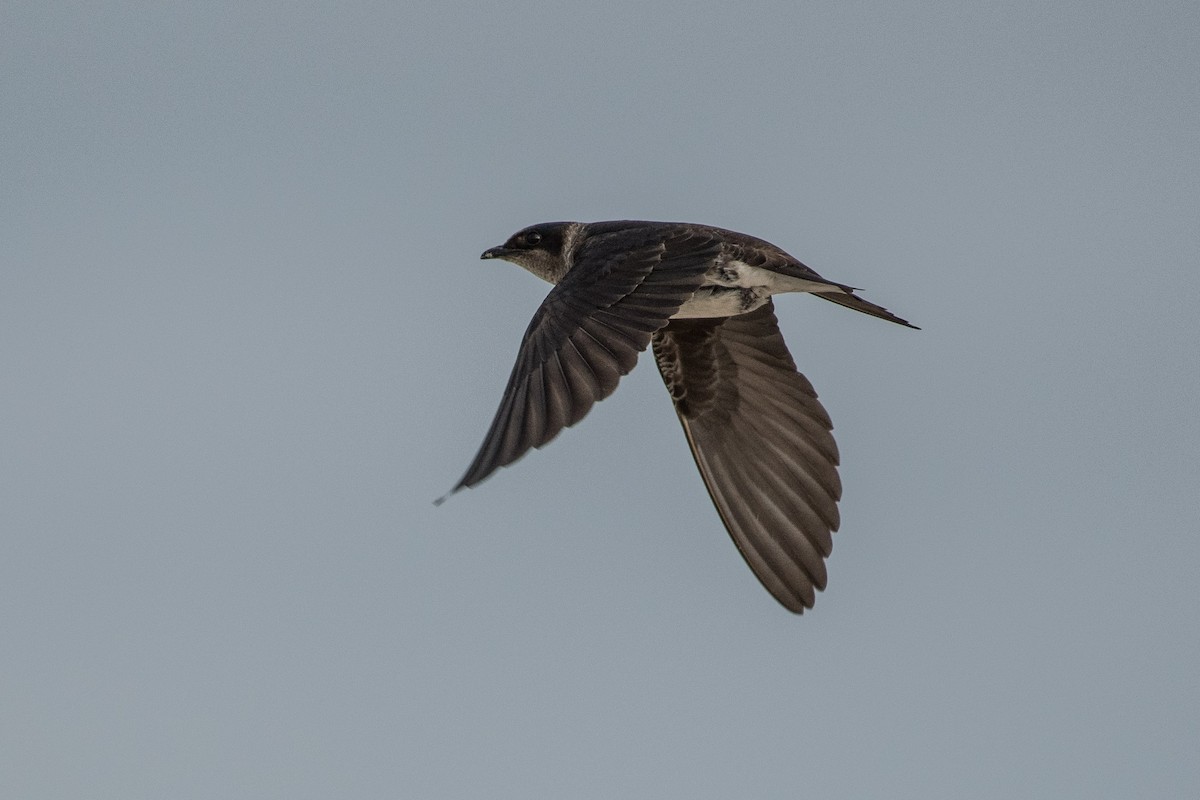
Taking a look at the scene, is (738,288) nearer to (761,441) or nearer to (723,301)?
(723,301)

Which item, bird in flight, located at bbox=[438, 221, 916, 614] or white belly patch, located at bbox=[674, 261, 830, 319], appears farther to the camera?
white belly patch, located at bbox=[674, 261, 830, 319]

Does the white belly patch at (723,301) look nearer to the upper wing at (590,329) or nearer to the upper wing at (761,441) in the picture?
the upper wing at (590,329)

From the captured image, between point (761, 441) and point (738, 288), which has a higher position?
point (738, 288)

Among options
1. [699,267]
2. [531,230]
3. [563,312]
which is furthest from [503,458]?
[531,230]

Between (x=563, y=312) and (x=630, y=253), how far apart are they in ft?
3.19


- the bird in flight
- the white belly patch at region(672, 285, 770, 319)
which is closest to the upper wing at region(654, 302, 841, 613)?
the bird in flight

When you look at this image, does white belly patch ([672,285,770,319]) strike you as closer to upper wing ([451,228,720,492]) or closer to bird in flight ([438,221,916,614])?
bird in flight ([438,221,916,614])

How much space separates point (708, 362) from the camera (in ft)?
39.2

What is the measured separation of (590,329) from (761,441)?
2461 mm

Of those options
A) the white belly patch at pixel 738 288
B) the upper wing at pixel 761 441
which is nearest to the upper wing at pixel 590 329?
the white belly patch at pixel 738 288

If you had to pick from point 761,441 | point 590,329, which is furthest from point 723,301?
point 590,329

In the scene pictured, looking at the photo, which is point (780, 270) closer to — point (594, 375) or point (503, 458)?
point (594, 375)

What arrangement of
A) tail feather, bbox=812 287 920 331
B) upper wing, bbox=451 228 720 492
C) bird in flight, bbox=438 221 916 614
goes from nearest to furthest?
upper wing, bbox=451 228 720 492 < bird in flight, bbox=438 221 916 614 < tail feather, bbox=812 287 920 331

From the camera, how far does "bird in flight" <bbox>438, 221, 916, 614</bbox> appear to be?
8984mm
